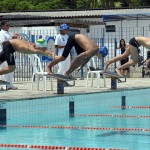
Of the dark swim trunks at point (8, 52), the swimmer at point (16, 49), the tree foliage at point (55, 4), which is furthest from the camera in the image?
the tree foliage at point (55, 4)

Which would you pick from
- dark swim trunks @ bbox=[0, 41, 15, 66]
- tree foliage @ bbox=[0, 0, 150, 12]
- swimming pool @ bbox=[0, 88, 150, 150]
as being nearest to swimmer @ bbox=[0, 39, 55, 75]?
dark swim trunks @ bbox=[0, 41, 15, 66]

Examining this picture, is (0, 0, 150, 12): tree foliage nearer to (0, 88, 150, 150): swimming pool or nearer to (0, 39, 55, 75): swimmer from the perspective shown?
(0, 88, 150, 150): swimming pool

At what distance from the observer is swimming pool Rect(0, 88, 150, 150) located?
8.80m

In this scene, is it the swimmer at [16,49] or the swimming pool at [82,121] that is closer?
the swimming pool at [82,121]

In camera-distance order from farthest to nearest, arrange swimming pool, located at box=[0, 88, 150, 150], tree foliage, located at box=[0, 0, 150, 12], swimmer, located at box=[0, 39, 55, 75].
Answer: tree foliage, located at box=[0, 0, 150, 12] → swimmer, located at box=[0, 39, 55, 75] → swimming pool, located at box=[0, 88, 150, 150]

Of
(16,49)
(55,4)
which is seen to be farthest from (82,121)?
(55,4)

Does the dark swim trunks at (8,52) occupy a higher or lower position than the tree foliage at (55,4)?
lower

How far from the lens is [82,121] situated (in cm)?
1165

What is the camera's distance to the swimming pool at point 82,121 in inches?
347

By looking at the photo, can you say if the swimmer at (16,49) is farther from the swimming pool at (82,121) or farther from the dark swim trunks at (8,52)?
the swimming pool at (82,121)

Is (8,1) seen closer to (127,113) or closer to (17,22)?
(17,22)

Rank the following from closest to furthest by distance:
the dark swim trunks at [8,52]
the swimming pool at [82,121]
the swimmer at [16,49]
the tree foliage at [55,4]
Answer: the swimming pool at [82,121], the swimmer at [16,49], the dark swim trunks at [8,52], the tree foliage at [55,4]

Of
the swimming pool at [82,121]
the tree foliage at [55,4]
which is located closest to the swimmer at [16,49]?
the swimming pool at [82,121]

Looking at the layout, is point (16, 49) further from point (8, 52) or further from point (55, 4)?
point (55, 4)
